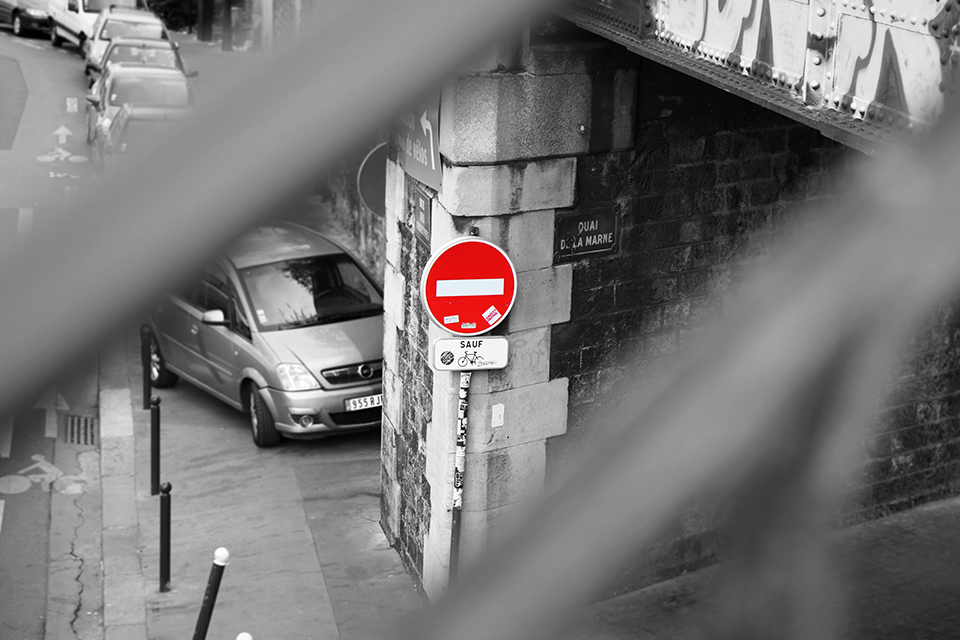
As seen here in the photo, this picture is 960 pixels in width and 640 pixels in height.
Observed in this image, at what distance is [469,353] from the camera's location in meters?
6.50

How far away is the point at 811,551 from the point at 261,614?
7.19 metres

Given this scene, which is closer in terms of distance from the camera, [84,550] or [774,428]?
[774,428]

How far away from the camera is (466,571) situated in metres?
0.45

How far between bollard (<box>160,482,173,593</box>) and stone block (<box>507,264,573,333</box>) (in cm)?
230

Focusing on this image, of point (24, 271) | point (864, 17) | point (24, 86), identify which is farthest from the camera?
point (864, 17)

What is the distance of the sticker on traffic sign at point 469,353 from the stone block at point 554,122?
89cm

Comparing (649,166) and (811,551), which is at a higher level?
(811,551)

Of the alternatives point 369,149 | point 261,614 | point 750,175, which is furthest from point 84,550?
point 369,149

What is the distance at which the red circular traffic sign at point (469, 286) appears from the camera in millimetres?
6273

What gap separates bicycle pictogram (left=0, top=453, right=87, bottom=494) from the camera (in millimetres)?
9195

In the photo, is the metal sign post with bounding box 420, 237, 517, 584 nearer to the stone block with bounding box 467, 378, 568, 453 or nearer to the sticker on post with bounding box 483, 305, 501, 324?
the sticker on post with bounding box 483, 305, 501, 324

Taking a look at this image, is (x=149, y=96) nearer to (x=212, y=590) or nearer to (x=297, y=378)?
(x=212, y=590)

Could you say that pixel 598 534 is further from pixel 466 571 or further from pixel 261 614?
pixel 261 614

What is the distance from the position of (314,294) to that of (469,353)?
13.4 ft
